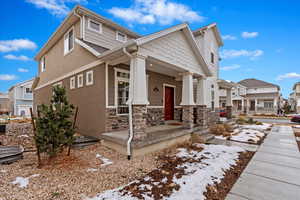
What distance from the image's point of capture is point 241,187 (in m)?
2.73

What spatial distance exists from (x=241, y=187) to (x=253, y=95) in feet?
93.8

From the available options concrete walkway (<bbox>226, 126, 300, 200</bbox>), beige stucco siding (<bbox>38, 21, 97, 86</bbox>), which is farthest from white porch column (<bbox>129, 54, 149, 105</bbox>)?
concrete walkway (<bbox>226, 126, 300, 200</bbox>)

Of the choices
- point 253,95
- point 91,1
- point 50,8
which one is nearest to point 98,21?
point 91,1

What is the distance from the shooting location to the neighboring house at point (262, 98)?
23.7m

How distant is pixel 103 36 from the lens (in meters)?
7.48

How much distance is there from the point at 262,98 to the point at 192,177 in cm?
2862

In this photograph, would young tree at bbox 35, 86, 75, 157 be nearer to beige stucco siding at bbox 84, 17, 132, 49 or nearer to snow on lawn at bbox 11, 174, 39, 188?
snow on lawn at bbox 11, 174, 39, 188

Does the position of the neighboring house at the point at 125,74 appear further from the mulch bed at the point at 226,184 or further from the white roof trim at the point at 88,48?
the mulch bed at the point at 226,184

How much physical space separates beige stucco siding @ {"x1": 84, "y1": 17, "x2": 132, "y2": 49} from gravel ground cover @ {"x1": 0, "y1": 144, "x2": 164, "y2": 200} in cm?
565

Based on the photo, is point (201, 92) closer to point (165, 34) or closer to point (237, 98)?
point (165, 34)

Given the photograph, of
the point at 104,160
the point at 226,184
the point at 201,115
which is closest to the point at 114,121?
the point at 104,160

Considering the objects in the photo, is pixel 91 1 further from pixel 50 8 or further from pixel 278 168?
pixel 278 168

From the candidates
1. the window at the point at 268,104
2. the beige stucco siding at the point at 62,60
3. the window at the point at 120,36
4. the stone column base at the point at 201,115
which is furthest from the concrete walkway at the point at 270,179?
the window at the point at 268,104

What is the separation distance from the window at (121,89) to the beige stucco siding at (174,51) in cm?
180
